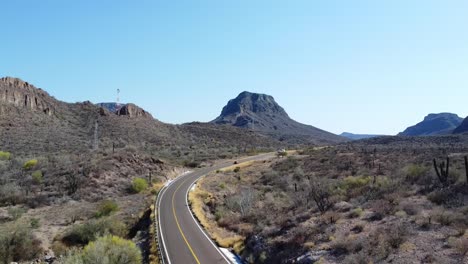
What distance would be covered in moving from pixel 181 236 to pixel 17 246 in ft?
35.5

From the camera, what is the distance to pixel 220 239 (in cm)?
2502

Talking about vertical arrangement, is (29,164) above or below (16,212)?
→ above

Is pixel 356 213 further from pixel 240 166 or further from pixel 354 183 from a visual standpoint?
pixel 240 166

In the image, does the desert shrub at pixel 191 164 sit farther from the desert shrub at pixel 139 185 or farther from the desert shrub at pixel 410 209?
the desert shrub at pixel 410 209

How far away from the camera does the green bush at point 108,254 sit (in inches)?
761

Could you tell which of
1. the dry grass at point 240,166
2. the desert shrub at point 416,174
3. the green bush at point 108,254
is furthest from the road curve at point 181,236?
the dry grass at point 240,166

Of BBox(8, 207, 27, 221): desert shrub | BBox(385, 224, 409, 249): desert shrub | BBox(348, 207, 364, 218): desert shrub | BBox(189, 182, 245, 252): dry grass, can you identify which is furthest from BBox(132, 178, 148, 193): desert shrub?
BBox(385, 224, 409, 249): desert shrub

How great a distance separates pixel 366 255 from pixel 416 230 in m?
4.17

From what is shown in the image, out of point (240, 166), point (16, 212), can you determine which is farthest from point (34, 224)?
point (240, 166)

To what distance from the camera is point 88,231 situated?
97.8ft

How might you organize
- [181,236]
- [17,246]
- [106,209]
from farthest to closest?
[106,209] → [17,246] → [181,236]

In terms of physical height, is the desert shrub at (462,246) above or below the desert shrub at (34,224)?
above

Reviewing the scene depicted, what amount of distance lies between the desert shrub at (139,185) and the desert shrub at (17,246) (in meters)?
21.8

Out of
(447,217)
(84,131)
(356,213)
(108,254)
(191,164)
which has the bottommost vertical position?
(108,254)
